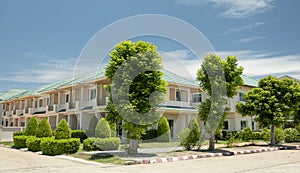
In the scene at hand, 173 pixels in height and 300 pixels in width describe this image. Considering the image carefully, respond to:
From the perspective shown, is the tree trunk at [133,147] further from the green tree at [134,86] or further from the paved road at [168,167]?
the paved road at [168,167]

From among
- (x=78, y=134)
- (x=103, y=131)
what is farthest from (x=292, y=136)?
(x=78, y=134)

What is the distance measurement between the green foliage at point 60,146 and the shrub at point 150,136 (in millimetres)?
9005

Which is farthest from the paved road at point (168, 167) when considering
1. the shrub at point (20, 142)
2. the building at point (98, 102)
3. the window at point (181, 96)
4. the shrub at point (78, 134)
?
the window at point (181, 96)

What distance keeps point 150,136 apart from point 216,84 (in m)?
9.57

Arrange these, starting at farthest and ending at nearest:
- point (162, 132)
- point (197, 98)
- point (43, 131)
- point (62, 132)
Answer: point (197, 98), point (162, 132), point (43, 131), point (62, 132)

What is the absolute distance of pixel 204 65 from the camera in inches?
675

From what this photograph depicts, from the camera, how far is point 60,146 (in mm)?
15211

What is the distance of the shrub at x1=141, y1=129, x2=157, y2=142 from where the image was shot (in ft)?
78.6

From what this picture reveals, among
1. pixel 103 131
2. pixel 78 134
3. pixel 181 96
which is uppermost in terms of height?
pixel 181 96

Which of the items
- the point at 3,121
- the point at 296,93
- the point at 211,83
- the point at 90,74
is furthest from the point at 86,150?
the point at 3,121

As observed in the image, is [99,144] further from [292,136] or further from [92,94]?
[292,136]

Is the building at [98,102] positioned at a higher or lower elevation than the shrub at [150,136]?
higher

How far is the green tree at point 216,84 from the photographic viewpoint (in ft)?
55.2

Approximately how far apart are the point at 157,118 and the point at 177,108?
11011 mm
